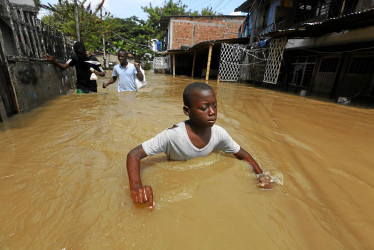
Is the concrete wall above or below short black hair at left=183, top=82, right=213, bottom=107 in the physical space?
below

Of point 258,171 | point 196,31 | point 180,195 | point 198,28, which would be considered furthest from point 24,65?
point 198,28

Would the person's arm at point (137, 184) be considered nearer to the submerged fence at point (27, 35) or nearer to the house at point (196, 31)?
the submerged fence at point (27, 35)

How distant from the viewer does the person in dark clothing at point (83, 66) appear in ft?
13.4

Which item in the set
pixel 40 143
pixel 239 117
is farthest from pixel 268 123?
pixel 40 143

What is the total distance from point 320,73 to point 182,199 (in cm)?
1095

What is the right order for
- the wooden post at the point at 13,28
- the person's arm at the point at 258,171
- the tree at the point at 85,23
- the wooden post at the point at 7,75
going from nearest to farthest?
the person's arm at the point at 258,171, the wooden post at the point at 7,75, the wooden post at the point at 13,28, the tree at the point at 85,23

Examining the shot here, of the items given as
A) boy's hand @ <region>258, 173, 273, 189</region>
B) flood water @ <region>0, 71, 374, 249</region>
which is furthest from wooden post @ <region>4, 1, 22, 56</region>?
boy's hand @ <region>258, 173, 273, 189</region>

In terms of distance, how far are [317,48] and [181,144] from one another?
10318 millimetres

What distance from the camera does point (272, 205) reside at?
138 cm

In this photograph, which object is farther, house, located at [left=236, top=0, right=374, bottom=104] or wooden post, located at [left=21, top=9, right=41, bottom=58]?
house, located at [left=236, top=0, right=374, bottom=104]

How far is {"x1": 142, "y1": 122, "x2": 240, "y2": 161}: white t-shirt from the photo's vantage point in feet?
5.11

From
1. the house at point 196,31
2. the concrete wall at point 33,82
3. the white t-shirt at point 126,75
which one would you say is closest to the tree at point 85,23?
the house at point 196,31

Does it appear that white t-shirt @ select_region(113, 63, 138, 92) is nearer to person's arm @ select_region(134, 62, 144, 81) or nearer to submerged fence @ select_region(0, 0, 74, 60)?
person's arm @ select_region(134, 62, 144, 81)

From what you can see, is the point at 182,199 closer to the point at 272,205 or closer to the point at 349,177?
the point at 272,205
